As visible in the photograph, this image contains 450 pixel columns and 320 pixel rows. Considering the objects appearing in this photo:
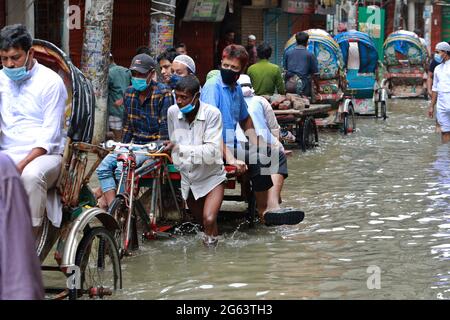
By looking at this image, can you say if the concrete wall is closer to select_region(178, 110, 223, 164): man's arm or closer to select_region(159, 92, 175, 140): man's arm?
select_region(159, 92, 175, 140): man's arm

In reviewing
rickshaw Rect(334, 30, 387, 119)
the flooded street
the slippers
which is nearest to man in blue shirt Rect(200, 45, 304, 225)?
the slippers

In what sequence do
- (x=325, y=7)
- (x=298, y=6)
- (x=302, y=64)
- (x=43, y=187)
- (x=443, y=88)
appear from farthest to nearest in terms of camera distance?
1. (x=325, y=7)
2. (x=298, y=6)
3. (x=302, y=64)
4. (x=443, y=88)
5. (x=43, y=187)

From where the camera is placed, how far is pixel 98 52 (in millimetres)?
13422

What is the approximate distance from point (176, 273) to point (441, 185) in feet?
16.4

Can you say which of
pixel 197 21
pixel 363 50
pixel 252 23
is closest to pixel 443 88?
pixel 363 50

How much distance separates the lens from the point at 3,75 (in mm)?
5449

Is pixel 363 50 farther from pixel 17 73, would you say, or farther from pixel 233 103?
pixel 17 73

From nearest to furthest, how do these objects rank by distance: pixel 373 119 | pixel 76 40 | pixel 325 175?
pixel 325 175 < pixel 76 40 < pixel 373 119

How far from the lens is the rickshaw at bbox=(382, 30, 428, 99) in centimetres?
2688

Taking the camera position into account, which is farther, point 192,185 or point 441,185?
point 441,185

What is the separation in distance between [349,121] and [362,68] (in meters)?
2.85
